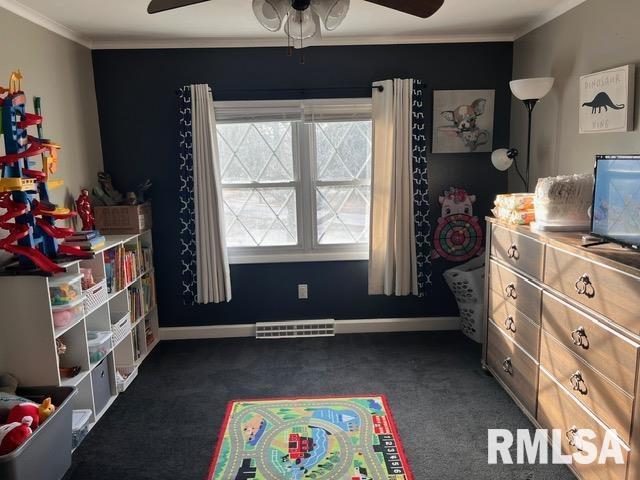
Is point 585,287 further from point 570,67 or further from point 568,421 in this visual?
point 570,67

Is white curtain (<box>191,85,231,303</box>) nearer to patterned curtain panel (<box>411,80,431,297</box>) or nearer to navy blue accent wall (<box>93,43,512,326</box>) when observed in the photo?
navy blue accent wall (<box>93,43,512,326</box>)

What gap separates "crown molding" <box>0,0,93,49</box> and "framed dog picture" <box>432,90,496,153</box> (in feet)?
8.29

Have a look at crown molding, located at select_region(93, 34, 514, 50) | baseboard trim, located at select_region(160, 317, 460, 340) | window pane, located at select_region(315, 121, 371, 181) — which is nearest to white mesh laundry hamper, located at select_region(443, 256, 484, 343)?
baseboard trim, located at select_region(160, 317, 460, 340)

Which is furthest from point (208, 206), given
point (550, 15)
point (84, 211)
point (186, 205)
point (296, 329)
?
point (550, 15)

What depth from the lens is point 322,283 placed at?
3891 millimetres

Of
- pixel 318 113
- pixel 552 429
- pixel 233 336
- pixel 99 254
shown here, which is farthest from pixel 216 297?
pixel 552 429

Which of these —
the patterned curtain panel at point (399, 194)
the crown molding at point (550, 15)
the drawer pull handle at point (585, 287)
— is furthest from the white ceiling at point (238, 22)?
the drawer pull handle at point (585, 287)

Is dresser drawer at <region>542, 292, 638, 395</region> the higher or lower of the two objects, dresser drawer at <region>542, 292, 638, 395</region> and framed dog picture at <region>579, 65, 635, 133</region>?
the lower

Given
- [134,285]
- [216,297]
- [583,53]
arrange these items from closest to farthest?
[583,53] < [134,285] < [216,297]

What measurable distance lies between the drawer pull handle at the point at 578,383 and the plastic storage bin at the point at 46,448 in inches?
89.5

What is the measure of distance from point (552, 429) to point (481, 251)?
1.72m

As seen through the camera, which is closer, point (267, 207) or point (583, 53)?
point (583, 53)

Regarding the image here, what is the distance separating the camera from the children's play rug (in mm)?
2258

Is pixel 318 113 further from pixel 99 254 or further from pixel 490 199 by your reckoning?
pixel 99 254
